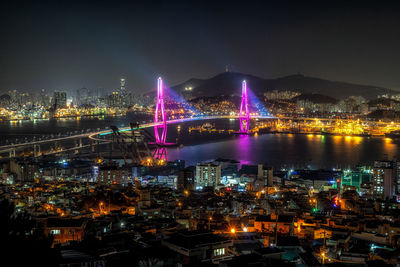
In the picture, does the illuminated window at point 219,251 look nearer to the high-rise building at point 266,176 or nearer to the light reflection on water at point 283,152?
the high-rise building at point 266,176

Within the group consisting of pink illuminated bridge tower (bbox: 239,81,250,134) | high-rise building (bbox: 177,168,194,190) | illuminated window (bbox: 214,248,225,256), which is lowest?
high-rise building (bbox: 177,168,194,190)

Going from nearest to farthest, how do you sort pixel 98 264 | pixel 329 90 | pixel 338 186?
pixel 98 264 → pixel 338 186 → pixel 329 90

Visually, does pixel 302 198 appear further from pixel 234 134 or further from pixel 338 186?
pixel 234 134

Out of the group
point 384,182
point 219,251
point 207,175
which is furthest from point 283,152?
point 219,251

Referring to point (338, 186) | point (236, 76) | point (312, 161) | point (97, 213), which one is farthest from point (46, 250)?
point (236, 76)

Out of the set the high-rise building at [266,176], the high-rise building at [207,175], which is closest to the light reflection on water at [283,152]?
the high-rise building at [207,175]

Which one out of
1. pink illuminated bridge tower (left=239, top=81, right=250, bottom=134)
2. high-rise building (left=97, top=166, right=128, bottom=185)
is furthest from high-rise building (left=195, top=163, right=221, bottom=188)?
pink illuminated bridge tower (left=239, top=81, right=250, bottom=134)

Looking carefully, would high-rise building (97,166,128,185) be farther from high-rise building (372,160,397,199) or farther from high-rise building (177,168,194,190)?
high-rise building (372,160,397,199)

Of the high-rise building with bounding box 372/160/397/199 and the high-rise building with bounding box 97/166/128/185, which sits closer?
the high-rise building with bounding box 372/160/397/199
